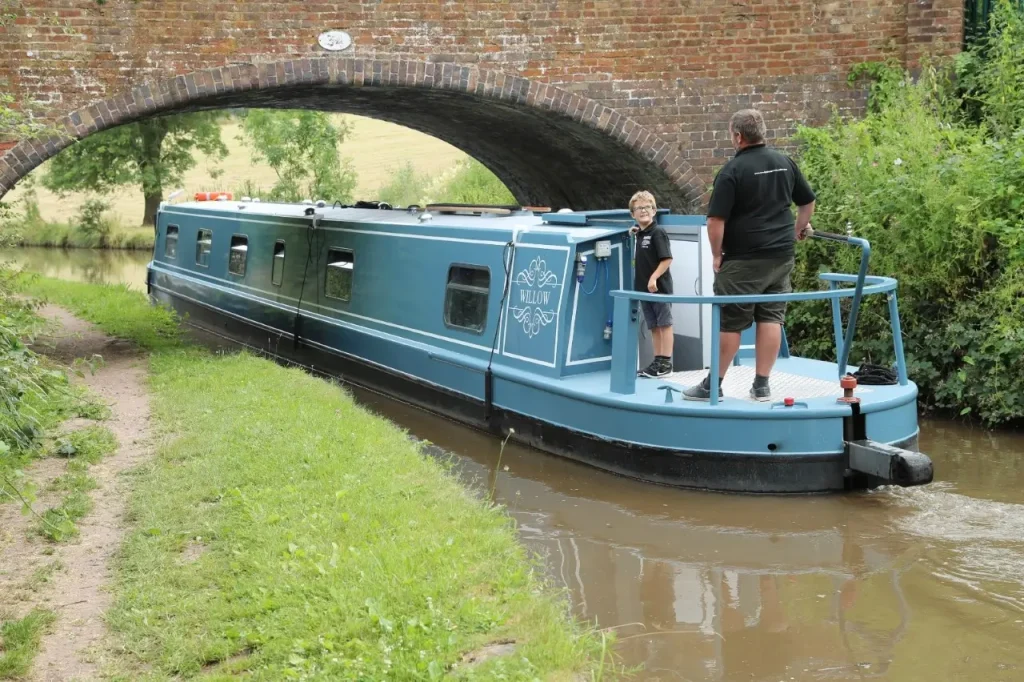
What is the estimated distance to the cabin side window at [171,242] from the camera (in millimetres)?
15492

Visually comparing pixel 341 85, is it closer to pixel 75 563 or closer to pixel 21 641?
pixel 75 563

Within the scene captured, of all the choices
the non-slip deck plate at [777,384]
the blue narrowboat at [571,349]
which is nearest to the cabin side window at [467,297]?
the blue narrowboat at [571,349]

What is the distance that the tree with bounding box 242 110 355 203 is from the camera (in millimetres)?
28094

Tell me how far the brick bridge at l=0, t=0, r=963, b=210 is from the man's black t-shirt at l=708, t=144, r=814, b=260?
4.99 m

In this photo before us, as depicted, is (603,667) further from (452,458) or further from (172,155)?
(172,155)

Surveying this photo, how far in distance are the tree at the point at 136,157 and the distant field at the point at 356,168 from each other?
9.89 ft

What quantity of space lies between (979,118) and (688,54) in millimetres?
2866

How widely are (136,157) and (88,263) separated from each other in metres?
3.31

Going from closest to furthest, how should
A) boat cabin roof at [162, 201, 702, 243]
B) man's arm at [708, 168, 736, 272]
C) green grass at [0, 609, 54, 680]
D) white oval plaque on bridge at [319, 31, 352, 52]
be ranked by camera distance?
green grass at [0, 609, 54, 680] < man's arm at [708, 168, 736, 272] < boat cabin roof at [162, 201, 702, 243] < white oval plaque on bridge at [319, 31, 352, 52]

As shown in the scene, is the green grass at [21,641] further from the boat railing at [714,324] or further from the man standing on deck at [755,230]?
the man standing on deck at [755,230]

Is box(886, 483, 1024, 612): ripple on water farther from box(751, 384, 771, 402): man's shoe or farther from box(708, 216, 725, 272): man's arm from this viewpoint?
box(708, 216, 725, 272): man's arm

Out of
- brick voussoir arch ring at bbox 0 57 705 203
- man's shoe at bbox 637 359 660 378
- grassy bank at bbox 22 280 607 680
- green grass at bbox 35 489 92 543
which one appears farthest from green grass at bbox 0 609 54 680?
brick voussoir arch ring at bbox 0 57 705 203

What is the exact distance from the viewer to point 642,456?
6.75 metres

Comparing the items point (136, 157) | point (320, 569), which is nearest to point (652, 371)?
point (320, 569)
